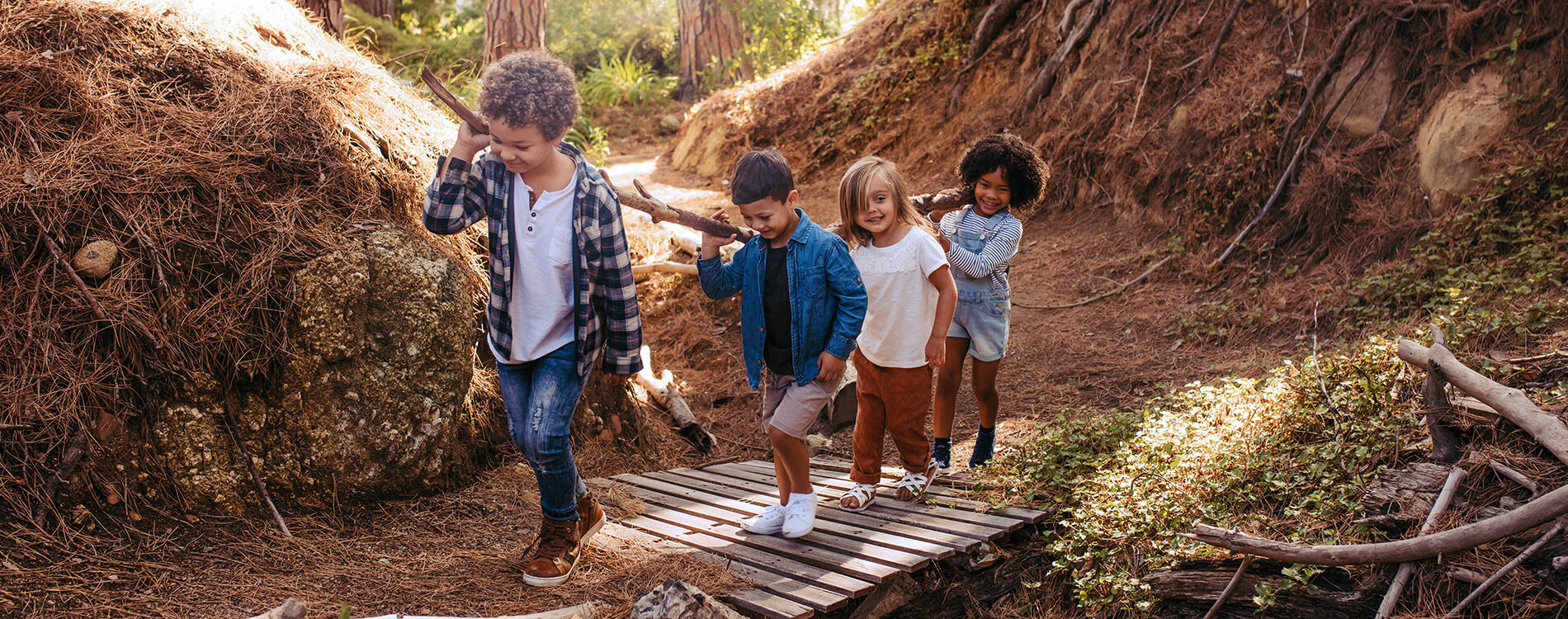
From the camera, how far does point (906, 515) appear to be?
397 cm

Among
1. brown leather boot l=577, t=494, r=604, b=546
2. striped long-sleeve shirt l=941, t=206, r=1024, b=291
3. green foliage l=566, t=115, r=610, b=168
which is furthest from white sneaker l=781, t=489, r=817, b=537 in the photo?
green foliage l=566, t=115, r=610, b=168

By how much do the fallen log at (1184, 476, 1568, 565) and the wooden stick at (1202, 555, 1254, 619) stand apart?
94 millimetres

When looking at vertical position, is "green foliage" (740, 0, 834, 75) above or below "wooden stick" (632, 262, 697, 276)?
above

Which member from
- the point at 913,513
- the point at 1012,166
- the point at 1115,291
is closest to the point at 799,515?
the point at 913,513

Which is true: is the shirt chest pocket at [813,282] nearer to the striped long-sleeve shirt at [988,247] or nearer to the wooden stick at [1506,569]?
the striped long-sleeve shirt at [988,247]

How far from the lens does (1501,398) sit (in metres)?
3.30

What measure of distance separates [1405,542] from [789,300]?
2.35 metres

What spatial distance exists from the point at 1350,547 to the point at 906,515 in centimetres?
170

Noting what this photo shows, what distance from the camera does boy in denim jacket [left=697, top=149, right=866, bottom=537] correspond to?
344cm

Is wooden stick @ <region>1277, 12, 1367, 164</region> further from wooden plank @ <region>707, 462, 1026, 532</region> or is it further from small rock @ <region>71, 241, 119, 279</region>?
small rock @ <region>71, 241, 119, 279</region>

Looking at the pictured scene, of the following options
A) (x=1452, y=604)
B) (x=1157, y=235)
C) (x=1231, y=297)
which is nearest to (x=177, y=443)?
(x=1452, y=604)

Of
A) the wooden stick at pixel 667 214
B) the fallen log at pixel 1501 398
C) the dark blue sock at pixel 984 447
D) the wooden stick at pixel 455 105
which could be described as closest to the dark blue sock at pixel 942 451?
the dark blue sock at pixel 984 447

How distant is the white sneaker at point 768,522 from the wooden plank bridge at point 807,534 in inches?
1.9

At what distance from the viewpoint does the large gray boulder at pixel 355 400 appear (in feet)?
11.5
